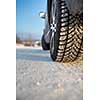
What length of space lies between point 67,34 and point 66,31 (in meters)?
0.02

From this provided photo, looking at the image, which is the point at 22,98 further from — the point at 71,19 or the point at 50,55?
the point at 71,19

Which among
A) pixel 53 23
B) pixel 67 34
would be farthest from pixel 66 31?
pixel 53 23

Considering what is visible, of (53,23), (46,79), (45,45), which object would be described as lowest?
(46,79)

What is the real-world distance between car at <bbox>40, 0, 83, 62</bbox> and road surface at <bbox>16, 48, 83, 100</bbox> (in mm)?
51

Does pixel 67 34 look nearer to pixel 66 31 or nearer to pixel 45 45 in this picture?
pixel 66 31

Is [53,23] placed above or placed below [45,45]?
above

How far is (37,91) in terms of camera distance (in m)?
1.23

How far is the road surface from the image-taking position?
3.94 ft

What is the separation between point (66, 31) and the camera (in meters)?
1.17

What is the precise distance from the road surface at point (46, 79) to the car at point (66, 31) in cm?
5

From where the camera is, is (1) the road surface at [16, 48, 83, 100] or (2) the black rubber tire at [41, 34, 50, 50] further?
(2) the black rubber tire at [41, 34, 50, 50]

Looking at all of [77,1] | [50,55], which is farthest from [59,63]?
[77,1]
